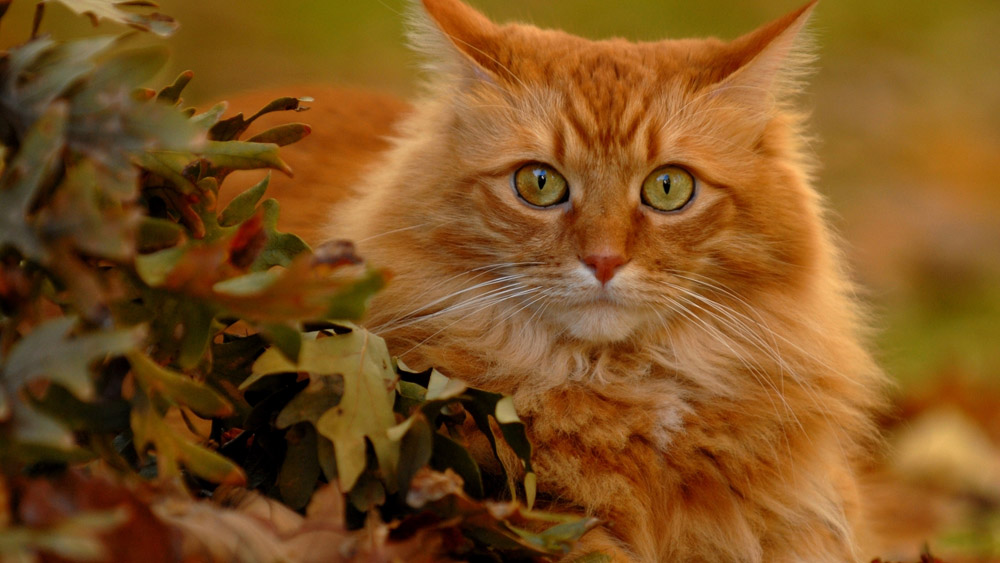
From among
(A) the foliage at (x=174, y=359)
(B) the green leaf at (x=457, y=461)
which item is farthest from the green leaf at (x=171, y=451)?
(B) the green leaf at (x=457, y=461)

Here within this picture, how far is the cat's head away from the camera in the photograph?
1.85 m

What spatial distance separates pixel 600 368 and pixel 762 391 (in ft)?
1.12

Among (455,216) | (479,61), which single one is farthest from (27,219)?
(479,61)

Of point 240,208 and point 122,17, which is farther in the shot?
point 240,208

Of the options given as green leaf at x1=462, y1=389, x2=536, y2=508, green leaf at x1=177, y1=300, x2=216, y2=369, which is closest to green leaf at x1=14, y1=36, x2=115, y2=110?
green leaf at x1=177, y1=300, x2=216, y2=369

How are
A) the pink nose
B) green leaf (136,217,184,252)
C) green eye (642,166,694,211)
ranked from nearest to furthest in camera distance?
green leaf (136,217,184,252) < the pink nose < green eye (642,166,694,211)

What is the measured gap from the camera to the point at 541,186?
6.35 feet

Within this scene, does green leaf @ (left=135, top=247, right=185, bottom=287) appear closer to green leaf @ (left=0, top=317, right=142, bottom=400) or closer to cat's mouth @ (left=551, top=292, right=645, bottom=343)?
green leaf @ (left=0, top=317, right=142, bottom=400)

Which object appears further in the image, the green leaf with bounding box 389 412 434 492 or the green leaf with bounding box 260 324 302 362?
the green leaf with bounding box 389 412 434 492

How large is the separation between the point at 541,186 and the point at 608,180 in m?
0.14

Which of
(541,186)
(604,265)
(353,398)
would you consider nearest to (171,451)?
(353,398)

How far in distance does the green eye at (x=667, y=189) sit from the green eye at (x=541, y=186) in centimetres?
16

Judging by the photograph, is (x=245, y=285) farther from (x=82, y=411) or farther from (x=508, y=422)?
(x=508, y=422)

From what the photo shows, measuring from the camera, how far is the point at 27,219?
3.79 feet
